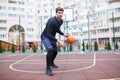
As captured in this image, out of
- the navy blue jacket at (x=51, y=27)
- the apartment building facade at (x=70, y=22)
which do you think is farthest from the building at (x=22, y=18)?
the navy blue jacket at (x=51, y=27)

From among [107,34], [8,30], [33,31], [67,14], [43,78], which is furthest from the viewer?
[33,31]

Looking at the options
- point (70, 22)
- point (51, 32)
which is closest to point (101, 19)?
point (70, 22)

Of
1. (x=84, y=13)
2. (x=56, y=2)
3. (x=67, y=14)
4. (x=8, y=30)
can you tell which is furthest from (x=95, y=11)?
(x=67, y=14)

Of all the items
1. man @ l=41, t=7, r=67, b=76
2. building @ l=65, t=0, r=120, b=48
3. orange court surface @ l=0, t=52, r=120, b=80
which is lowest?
orange court surface @ l=0, t=52, r=120, b=80

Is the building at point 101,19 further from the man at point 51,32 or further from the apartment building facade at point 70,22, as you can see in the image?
the man at point 51,32

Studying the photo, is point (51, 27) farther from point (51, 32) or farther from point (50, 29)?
point (51, 32)

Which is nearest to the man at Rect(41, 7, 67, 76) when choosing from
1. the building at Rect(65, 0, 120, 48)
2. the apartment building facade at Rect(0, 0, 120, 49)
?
the building at Rect(65, 0, 120, 48)

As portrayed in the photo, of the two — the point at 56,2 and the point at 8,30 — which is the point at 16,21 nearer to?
the point at 8,30

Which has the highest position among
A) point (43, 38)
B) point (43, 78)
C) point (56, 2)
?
point (56, 2)

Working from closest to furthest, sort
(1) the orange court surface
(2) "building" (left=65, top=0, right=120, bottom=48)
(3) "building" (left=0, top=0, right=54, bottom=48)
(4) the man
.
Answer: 1. (1) the orange court surface
2. (4) the man
3. (2) "building" (left=65, top=0, right=120, bottom=48)
4. (3) "building" (left=0, top=0, right=54, bottom=48)

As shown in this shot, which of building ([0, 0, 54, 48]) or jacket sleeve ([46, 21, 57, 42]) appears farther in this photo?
building ([0, 0, 54, 48])

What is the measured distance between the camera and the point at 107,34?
5941cm

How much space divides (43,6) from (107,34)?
28.8 m

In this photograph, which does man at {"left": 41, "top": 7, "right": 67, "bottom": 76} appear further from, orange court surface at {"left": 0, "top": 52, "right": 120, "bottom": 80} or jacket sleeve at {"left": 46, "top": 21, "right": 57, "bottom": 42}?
orange court surface at {"left": 0, "top": 52, "right": 120, "bottom": 80}
